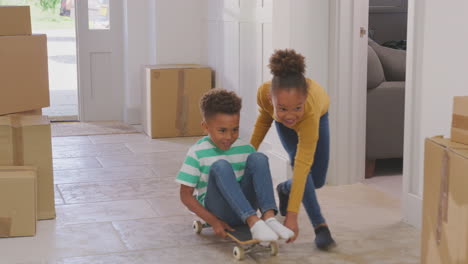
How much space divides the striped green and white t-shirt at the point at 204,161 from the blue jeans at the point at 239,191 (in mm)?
54

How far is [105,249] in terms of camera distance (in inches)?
103

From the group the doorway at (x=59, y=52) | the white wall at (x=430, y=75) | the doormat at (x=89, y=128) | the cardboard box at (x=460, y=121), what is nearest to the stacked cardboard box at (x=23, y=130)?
the white wall at (x=430, y=75)

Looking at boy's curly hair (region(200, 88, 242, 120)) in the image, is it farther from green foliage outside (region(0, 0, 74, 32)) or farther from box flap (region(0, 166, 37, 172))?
green foliage outside (region(0, 0, 74, 32))

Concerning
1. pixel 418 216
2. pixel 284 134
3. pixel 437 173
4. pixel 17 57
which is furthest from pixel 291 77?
pixel 17 57

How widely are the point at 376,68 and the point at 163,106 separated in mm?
1751

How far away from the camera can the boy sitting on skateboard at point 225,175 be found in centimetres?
249

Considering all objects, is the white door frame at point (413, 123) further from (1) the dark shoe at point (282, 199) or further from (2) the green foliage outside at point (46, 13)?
(2) the green foliage outside at point (46, 13)

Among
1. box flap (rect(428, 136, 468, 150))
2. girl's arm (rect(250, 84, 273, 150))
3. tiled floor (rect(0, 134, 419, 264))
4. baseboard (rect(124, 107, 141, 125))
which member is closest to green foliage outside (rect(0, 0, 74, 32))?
baseboard (rect(124, 107, 141, 125))

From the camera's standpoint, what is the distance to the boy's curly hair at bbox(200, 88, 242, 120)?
8.31 ft

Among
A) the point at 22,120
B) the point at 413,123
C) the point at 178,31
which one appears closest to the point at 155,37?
the point at 178,31

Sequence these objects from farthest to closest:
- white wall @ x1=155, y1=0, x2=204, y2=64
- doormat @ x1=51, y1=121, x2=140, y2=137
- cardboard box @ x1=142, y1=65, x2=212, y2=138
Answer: white wall @ x1=155, y1=0, x2=204, y2=64 < doormat @ x1=51, y1=121, x2=140, y2=137 < cardboard box @ x1=142, y1=65, x2=212, y2=138

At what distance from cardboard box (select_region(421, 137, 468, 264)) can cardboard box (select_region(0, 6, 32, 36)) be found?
6.72ft

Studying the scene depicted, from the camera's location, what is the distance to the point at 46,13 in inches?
310

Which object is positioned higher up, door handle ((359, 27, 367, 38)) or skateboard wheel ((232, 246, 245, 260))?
door handle ((359, 27, 367, 38))
